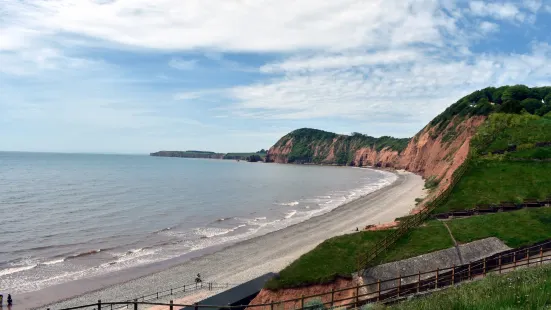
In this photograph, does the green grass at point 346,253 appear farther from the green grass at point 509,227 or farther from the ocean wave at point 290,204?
the ocean wave at point 290,204

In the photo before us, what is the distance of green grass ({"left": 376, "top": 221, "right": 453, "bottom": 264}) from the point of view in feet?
93.8

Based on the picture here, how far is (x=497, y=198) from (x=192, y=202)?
59.3 metres

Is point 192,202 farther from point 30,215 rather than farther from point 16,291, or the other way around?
point 16,291

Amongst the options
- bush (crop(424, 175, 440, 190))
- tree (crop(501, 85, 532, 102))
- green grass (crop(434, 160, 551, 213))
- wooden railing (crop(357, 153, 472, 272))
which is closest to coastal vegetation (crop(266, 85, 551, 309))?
green grass (crop(434, 160, 551, 213))

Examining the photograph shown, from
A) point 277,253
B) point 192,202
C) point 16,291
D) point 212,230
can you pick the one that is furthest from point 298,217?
point 16,291

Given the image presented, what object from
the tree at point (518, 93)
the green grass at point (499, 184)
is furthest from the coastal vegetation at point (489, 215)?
the tree at point (518, 93)

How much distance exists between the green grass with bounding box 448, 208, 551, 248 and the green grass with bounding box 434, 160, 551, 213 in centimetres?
356

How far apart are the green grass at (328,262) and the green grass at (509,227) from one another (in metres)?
6.70

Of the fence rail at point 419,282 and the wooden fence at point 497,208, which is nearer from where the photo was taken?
the fence rail at point 419,282

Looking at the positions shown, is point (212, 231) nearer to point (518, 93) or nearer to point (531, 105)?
point (531, 105)

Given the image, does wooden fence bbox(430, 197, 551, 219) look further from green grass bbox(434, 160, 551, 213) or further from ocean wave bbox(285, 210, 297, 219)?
ocean wave bbox(285, 210, 297, 219)

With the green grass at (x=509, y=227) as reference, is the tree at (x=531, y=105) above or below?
above

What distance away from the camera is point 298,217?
64.8 metres

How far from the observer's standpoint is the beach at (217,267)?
31047 millimetres
